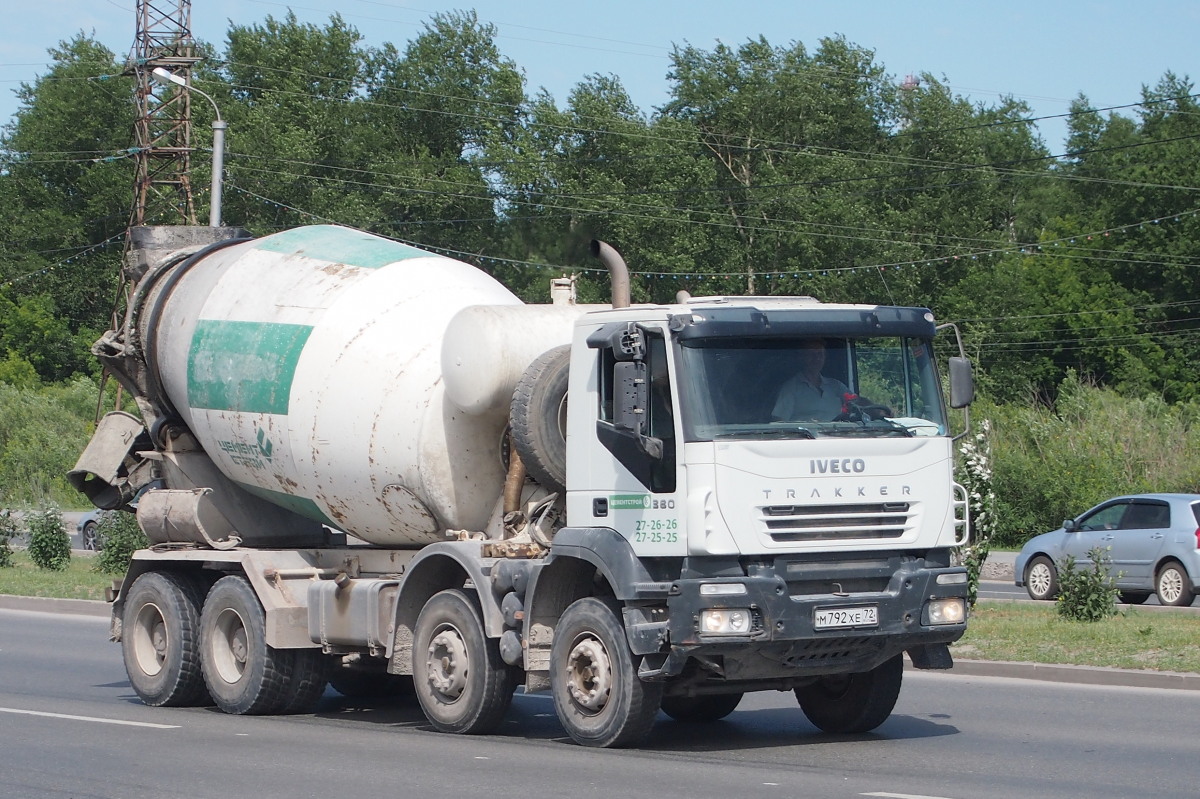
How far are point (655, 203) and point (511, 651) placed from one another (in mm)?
50835

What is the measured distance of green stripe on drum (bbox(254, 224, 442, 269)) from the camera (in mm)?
12898

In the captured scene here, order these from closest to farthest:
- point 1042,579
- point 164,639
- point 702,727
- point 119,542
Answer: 1. point 702,727
2. point 164,639
3. point 1042,579
4. point 119,542

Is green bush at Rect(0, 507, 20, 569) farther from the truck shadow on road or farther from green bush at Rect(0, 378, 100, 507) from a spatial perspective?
green bush at Rect(0, 378, 100, 507)

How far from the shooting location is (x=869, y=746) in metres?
10.3

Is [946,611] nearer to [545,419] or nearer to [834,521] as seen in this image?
[834,521]

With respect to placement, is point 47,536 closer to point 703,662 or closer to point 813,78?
point 703,662

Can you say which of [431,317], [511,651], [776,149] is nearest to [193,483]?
[431,317]

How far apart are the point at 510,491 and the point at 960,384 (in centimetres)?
318

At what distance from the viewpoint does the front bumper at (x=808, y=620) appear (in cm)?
941

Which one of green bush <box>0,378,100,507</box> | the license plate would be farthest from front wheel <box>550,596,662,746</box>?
green bush <box>0,378,100,507</box>

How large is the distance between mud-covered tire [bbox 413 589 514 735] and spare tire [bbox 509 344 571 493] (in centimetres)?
106

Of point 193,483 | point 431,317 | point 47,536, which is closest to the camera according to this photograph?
point 431,317

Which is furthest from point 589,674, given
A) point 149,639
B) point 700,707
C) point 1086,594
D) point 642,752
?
point 1086,594

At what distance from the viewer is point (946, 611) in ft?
33.0
